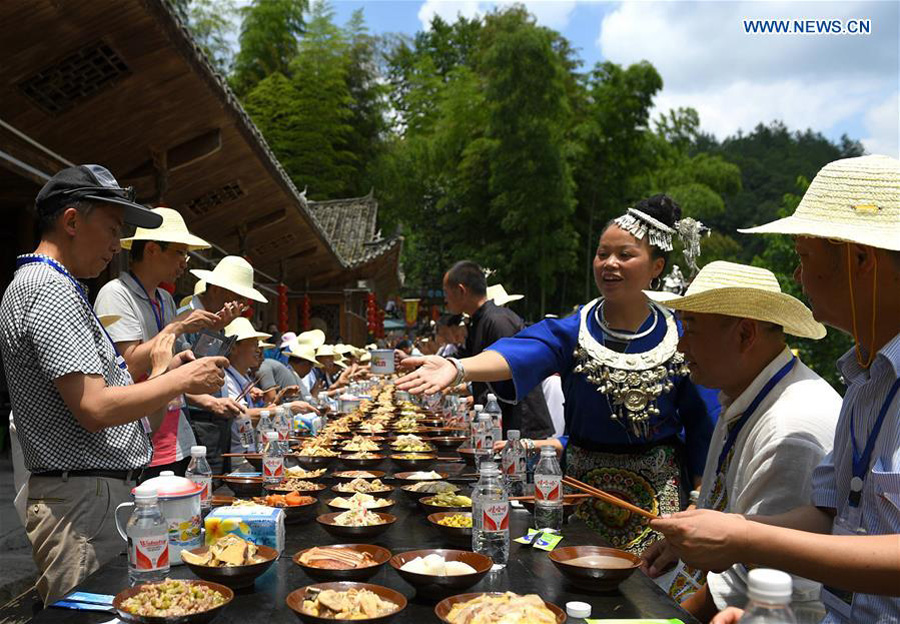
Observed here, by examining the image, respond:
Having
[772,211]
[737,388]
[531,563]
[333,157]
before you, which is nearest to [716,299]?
[737,388]

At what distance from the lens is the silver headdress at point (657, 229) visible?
3.45 m

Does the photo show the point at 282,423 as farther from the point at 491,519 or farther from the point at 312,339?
the point at 312,339

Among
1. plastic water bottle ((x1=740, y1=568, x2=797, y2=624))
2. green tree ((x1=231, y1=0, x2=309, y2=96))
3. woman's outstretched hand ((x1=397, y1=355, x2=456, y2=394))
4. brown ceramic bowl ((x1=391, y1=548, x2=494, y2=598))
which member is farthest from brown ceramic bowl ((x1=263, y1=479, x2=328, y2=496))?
green tree ((x1=231, y1=0, x2=309, y2=96))

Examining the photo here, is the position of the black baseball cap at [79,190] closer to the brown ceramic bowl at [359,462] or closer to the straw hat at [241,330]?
the brown ceramic bowl at [359,462]

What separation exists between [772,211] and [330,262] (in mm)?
42165

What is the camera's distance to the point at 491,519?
238cm

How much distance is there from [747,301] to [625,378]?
2.83 feet

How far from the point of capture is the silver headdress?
11.3 feet

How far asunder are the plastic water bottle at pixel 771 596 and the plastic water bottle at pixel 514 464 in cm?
212

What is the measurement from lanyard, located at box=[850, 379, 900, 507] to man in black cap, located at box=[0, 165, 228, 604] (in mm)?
2180

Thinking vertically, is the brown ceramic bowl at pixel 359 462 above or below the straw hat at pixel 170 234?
below

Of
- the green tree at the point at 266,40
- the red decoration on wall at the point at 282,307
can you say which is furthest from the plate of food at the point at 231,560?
the green tree at the point at 266,40

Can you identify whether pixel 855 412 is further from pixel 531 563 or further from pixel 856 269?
pixel 531 563

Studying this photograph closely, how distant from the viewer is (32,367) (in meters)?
2.63
